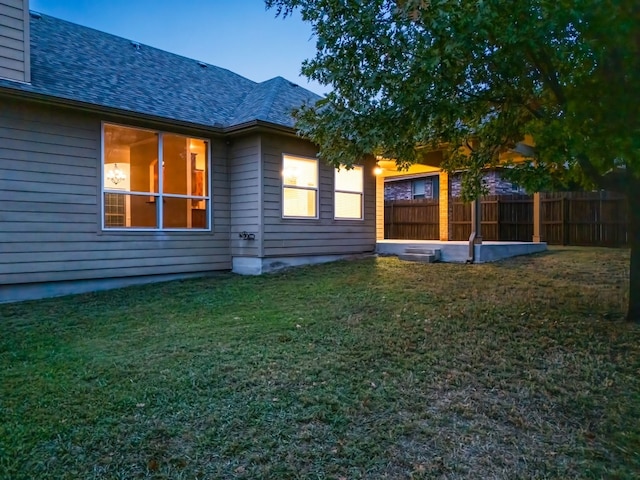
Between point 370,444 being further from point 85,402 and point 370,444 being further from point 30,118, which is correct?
point 30,118

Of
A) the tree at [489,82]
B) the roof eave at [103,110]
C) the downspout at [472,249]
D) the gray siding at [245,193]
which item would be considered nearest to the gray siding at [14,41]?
the roof eave at [103,110]

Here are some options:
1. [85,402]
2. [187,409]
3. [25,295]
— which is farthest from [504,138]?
[25,295]

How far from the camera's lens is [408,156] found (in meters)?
5.51

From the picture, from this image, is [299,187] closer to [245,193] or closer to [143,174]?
[245,193]

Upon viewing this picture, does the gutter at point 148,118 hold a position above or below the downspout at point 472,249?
above

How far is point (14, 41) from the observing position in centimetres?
666

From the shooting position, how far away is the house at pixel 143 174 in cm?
673

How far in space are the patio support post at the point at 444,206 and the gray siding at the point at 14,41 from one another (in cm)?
1115

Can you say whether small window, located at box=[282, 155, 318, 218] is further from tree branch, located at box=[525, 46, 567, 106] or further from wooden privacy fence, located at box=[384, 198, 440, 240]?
wooden privacy fence, located at box=[384, 198, 440, 240]

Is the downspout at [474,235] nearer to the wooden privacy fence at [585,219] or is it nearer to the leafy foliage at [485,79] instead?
the wooden privacy fence at [585,219]

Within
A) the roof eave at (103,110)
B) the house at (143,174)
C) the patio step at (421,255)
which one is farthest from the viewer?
the patio step at (421,255)

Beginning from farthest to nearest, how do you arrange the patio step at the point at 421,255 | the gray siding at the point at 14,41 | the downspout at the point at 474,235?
the patio step at the point at 421,255
the downspout at the point at 474,235
the gray siding at the point at 14,41

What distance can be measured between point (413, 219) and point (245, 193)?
30.5 feet

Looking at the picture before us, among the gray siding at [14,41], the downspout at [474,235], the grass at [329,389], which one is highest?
the gray siding at [14,41]
